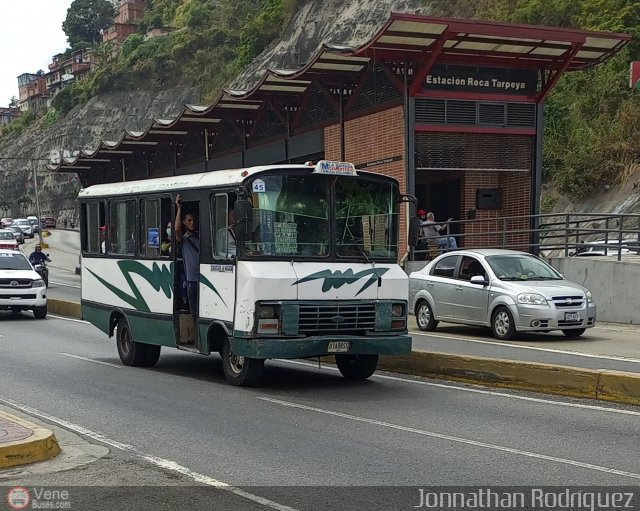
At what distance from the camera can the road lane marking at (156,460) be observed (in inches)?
278

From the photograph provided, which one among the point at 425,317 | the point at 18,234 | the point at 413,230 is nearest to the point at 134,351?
the point at 413,230

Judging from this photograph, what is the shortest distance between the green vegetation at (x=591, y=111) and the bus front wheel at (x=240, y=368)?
93.2ft

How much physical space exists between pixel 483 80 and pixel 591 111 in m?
16.6

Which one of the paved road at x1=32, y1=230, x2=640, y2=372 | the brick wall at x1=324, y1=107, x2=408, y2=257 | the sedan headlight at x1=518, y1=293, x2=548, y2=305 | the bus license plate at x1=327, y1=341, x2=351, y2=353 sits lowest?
the paved road at x1=32, y1=230, x2=640, y2=372

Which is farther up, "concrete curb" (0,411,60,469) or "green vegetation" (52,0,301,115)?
"green vegetation" (52,0,301,115)

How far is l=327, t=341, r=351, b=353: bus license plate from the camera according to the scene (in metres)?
12.2

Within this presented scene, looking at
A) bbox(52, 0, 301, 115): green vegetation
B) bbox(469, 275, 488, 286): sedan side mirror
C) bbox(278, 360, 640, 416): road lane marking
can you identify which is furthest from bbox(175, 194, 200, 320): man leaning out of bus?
bbox(52, 0, 301, 115): green vegetation

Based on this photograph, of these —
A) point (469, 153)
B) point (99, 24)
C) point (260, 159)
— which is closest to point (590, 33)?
point (469, 153)

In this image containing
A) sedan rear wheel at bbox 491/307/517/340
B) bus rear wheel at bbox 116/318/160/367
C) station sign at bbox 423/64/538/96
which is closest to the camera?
bus rear wheel at bbox 116/318/160/367

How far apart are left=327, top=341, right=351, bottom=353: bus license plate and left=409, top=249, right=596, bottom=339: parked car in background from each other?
6.61 meters

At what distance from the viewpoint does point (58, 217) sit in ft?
418

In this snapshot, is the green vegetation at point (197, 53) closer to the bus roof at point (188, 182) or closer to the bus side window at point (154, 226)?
the bus roof at point (188, 182)

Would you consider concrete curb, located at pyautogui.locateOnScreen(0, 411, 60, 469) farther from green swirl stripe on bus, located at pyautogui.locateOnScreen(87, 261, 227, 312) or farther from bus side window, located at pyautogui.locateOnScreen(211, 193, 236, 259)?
green swirl stripe on bus, located at pyautogui.locateOnScreen(87, 261, 227, 312)

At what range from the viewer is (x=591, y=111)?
43812mm
